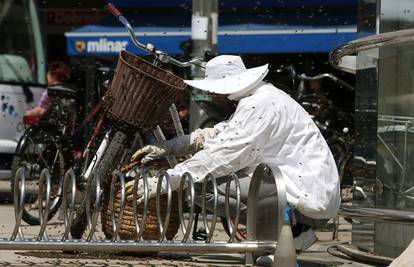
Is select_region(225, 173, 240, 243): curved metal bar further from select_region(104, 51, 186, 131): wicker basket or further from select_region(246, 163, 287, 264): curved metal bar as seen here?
select_region(104, 51, 186, 131): wicker basket

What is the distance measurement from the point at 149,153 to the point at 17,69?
6.43 metres

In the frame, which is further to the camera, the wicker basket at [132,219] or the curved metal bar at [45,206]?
the wicker basket at [132,219]

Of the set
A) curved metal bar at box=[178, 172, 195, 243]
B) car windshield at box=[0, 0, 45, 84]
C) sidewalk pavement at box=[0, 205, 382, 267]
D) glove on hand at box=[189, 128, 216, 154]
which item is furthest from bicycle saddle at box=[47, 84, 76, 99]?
curved metal bar at box=[178, 172, 195, 243]

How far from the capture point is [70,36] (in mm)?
14789

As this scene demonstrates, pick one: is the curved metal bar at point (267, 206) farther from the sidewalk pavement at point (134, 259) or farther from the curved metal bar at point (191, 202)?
the sidewalk pavement at point (134, 259)

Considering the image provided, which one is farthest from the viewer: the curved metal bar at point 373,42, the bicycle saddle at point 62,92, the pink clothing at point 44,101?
the pink clothing at point 44,101

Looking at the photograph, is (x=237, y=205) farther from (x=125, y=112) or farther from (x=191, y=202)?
(x=125, y=112)

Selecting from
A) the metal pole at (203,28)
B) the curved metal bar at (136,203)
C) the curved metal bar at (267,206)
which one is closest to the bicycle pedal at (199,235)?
the curved metal bar at (136,203)

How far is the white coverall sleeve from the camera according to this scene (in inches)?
218

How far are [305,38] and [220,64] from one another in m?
7.89

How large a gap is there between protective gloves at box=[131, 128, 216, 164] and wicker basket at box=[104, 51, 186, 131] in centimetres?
15

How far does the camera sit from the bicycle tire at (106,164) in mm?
6176

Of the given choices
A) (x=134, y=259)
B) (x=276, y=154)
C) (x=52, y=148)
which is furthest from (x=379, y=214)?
(x=52, y=148)

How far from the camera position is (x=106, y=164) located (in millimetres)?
6180
